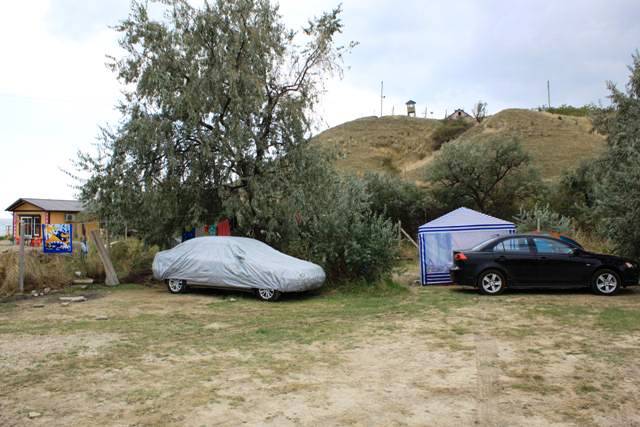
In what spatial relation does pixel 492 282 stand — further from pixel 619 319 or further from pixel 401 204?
pixel 401 204

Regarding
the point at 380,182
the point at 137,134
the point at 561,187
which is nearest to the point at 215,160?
the point at 137,134

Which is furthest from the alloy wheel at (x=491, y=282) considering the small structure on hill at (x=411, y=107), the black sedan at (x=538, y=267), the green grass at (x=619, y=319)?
the small structure on hill at (x=411, y=107)

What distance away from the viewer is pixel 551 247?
12.2 meters

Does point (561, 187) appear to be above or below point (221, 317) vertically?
above

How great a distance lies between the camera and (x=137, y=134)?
1373 cm

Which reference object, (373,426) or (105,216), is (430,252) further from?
(373,426)

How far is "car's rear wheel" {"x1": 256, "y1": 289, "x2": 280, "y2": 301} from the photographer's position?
38.9ft

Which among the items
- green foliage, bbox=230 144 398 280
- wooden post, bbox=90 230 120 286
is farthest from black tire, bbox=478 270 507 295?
wooden post, bbox=90 230 120 286

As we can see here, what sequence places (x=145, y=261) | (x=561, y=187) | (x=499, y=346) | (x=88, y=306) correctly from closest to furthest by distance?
(x=499, y=346) < (x=88, y=306) < (x=145, y=261) < (x=561, y=187)

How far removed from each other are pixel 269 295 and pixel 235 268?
104 centimetres

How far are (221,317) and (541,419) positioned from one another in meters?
6.65

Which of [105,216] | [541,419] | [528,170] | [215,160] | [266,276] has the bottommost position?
[541,419]

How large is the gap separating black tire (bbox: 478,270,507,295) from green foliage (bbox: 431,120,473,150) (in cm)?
5719

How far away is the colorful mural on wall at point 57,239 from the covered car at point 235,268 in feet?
10.7
